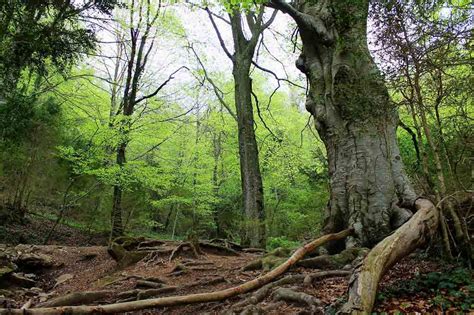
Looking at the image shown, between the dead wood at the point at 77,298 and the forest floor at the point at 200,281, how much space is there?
95 millimetres

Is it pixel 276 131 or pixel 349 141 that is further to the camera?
pixel 276 131

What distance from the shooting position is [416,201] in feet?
14.7

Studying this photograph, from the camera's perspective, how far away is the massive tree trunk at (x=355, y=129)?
4.84 meters

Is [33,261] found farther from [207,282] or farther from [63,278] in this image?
[207,282]

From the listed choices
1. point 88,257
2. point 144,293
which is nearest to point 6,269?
point 88,257

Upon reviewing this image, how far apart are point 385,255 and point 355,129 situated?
2599 millimetres

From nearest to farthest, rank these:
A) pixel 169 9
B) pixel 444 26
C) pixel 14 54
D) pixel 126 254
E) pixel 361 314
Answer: pixel 361 314 < pixel 444 26 < pixel 14 54 < pixel 126 254 < pixel 169 9

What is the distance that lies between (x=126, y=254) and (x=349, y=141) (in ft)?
16.5

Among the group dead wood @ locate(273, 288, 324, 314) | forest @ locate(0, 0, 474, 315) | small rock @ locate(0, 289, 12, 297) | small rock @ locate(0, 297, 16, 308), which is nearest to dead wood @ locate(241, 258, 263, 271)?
forest @ locate(0, 0, 474, 315)

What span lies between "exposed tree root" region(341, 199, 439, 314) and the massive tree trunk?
0.62 metres

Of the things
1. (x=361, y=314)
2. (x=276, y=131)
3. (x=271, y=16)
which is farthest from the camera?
(x=276, y=131)

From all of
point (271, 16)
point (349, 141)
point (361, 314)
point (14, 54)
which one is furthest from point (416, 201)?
point (271, 16)

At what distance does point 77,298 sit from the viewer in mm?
4656

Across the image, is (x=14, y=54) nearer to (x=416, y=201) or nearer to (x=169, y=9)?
(x=416, y=201)
